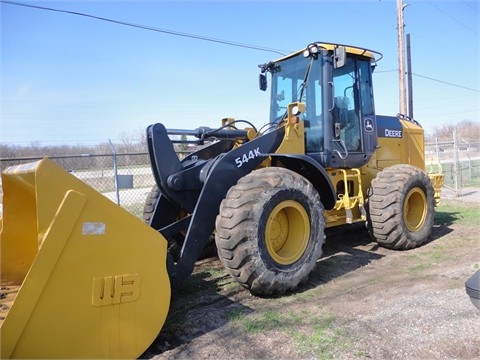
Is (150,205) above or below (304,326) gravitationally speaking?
above

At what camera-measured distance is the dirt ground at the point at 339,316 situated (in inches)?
117

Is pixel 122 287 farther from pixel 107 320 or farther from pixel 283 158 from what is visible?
pixel 283 158

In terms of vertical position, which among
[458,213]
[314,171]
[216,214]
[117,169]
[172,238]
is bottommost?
[458,213]

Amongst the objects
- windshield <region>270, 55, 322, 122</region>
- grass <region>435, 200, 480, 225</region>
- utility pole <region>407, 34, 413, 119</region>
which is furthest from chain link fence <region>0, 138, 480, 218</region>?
windshield <region>270, 55, 322, 122</region>

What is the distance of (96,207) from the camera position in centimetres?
284

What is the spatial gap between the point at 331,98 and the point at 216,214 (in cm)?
248

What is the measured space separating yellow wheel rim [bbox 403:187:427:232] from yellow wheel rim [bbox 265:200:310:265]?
2.60 m

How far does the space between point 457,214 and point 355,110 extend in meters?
4.70

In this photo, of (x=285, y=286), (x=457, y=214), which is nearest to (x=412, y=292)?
(x=285, y=286)

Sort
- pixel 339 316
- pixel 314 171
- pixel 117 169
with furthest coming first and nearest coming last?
1. pixel 117 169
2. pixel 314 171
3. pixel 339 316

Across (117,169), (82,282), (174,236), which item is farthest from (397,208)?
(117,169)

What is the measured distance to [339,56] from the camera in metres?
4.99

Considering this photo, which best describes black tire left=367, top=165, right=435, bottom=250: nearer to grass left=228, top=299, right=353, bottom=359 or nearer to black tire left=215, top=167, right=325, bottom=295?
black tire left=215, top=167, right=325, bottom=295

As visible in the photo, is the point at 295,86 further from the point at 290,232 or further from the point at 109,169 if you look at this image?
the point at 109,169
